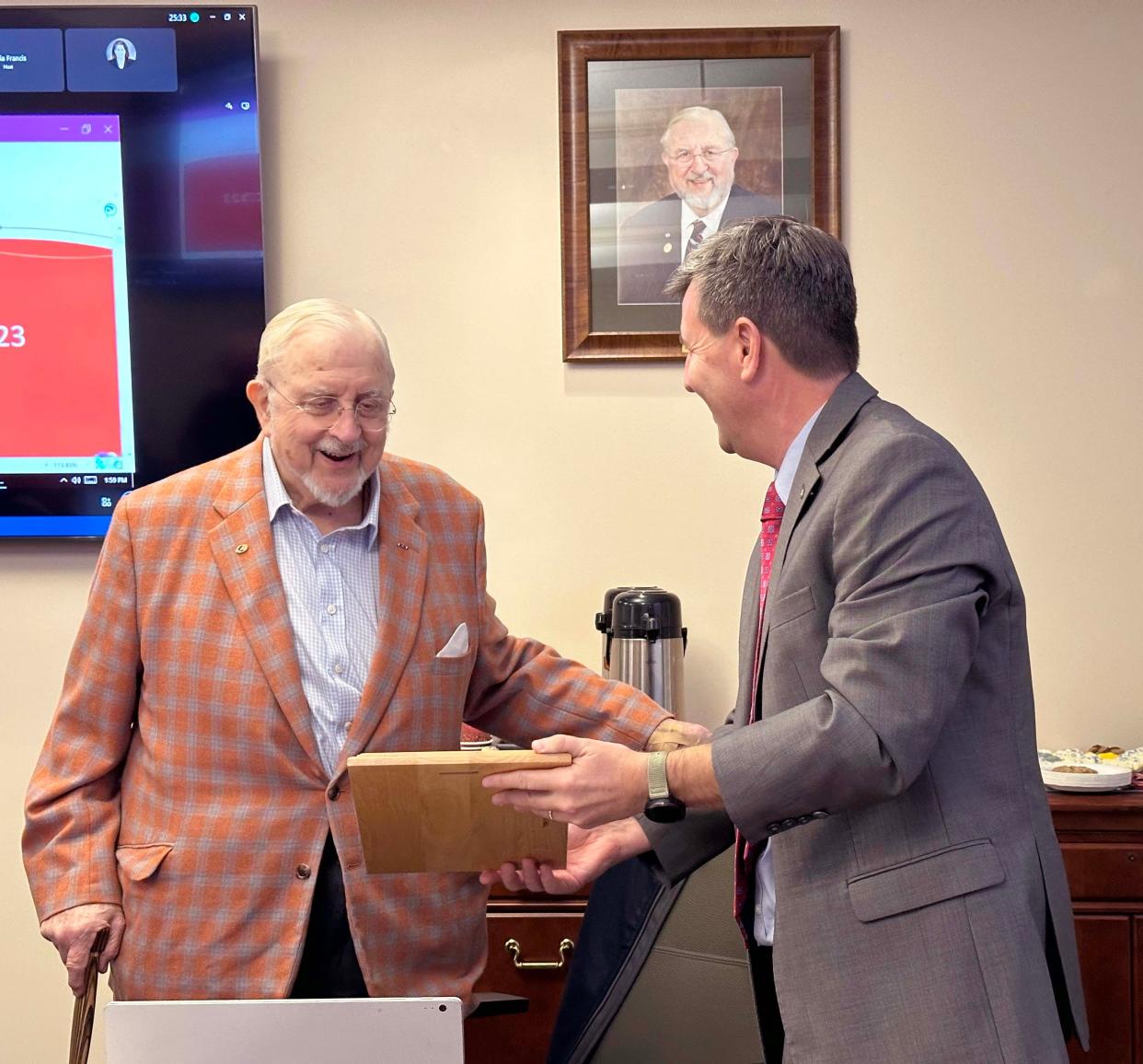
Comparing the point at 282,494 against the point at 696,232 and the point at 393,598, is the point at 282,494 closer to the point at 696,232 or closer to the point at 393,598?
the point at 393,598

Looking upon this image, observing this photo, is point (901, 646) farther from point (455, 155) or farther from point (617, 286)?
point (455, 155)

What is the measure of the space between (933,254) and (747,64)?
0.59 meters

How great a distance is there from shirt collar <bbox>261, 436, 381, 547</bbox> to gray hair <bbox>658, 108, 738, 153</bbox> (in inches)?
49.4

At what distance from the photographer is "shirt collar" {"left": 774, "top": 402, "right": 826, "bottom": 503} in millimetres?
1658

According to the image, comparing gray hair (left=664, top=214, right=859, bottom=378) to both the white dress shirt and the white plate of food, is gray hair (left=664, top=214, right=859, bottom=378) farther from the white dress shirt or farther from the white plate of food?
the white plate of food

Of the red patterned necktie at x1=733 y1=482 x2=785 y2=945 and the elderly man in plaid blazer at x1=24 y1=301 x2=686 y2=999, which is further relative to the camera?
the elderly man in plaid blazer at x1=24 y1=301 x2=686 y2=999

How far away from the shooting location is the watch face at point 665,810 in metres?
1.56

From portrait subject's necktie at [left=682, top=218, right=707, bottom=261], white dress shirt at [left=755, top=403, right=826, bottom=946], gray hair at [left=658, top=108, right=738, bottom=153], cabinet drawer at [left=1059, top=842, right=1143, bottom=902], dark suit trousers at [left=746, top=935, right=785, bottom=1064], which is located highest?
gray hair at [left=658, top=108, right=738, bottom=153]

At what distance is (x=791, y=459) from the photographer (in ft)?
5.51

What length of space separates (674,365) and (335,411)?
1189 millimetres

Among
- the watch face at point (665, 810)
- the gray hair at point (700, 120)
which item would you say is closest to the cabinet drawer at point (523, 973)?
the watch face at point (665, 810)

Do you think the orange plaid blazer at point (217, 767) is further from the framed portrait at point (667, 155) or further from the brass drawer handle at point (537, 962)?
the framed portrait at point (667, 155)

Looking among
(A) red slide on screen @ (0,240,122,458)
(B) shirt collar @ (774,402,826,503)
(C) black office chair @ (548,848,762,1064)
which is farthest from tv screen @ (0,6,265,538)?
(B) shirt collar @ (774,402,826,503)

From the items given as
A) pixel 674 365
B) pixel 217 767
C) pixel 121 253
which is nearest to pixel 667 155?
pixel 674 365
